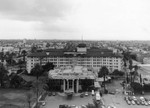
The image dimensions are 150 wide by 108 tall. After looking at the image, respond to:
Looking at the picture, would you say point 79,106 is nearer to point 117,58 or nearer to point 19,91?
point 19,91

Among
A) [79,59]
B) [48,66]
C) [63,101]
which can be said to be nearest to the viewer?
[63,101]

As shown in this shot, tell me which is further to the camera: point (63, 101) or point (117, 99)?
point (117, 99)

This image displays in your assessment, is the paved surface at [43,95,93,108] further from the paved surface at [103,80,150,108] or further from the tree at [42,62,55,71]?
the tree at [42,62,55,71]

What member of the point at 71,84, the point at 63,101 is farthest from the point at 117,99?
the point at 71,84

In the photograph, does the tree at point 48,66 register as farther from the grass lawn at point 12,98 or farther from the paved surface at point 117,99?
the paved surface at point 117,99

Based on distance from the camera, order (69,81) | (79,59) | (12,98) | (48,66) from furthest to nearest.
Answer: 1. (79,59)
2. (48,66)
3. (69,81)
4. (12,98)

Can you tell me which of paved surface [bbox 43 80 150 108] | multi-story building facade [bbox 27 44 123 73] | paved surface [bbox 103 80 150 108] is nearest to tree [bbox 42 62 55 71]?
multi-story building facade [bbox 27 44 123 73]

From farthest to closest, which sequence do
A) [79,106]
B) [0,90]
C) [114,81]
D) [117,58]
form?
[117,58], [114,81], [0,90], [79,106]

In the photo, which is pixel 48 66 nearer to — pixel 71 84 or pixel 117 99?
pixel 71 84

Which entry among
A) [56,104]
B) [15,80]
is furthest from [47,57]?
[56,104]
